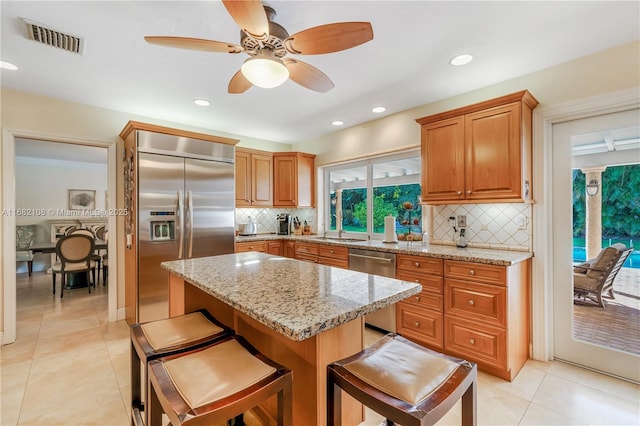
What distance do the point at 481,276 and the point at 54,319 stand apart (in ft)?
15.7

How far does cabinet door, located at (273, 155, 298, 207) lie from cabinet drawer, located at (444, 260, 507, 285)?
8.94 ft

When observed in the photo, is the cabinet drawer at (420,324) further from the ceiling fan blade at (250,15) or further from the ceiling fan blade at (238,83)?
the ceiling fan blade at (250,15)

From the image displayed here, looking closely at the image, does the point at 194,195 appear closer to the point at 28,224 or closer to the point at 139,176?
the point at 139,176

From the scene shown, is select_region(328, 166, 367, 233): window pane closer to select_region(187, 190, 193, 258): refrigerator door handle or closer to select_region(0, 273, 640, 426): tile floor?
select_region(0, 273, 640, 426): tile floor

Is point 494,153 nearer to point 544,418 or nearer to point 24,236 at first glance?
point 544,418

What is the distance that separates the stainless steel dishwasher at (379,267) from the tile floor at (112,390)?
198 mm

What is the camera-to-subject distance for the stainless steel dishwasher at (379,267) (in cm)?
286

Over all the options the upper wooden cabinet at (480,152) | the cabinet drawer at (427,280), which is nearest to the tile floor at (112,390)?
the cabinet drawer at (427,280)

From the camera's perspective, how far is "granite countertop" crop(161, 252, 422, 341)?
0.93 metres

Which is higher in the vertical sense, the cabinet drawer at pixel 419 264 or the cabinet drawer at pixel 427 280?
the cabinet drawer at pixel 419 264

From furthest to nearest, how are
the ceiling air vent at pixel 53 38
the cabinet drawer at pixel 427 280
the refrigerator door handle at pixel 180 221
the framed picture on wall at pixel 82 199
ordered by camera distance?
1. the framed picture on wall at pixel 82 199
2. the refrigerator door handle at pixel 180 221
3. the cabinet drawer at pixel 427 280
4. the ceiling air vent at pixel 53 38

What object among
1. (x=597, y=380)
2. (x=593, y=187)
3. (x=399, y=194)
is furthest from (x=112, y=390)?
(x=593, y=187)

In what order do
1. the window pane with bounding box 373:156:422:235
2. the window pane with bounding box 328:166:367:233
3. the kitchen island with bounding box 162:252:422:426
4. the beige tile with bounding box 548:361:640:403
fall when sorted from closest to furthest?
the kitchen island with bounding box 162:252:422:426 → the beige tile with bounding box 548:361:640:403 → the window pane with bounding box 373:156:422:235 → the window pane with bounding box 328:166:367:233

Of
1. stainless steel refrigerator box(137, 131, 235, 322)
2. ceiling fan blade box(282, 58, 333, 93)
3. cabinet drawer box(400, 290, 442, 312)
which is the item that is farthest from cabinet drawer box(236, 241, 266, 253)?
ceiling fan blade box(282, 58, 333, 93)
